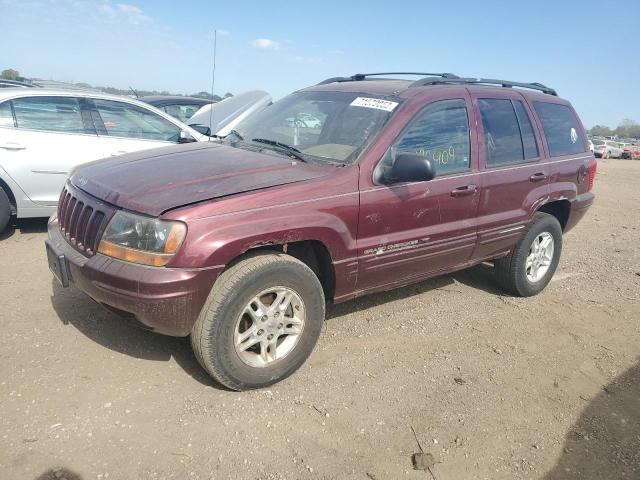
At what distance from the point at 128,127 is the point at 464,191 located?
14.1ft

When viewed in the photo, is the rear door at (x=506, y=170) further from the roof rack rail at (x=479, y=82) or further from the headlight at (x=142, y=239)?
the headlight at (x=142, y=239)

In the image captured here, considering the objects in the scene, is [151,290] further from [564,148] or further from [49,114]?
[49,114]

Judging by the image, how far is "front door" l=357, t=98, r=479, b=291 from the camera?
3318 mm

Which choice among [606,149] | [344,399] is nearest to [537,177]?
[344,399]

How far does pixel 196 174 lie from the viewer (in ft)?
9.84

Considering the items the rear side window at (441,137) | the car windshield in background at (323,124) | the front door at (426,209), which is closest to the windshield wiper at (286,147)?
the car windshield in background at (323,124)

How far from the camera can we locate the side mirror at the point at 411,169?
3.14m

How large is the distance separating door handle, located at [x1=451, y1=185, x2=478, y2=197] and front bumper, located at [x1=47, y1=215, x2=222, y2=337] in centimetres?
193

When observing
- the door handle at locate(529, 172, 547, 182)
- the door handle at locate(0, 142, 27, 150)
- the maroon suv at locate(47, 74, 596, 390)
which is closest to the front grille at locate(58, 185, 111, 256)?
the maroon suv at locate(47, 74, 596, 390)

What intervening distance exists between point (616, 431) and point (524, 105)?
277cm

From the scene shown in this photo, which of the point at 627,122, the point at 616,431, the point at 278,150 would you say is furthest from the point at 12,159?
the point at 627,122

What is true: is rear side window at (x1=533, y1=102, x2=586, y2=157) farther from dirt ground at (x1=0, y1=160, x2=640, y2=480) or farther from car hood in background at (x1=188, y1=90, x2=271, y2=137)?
car hood in background at (x1=188, y1=90, x2=271, y2=137)

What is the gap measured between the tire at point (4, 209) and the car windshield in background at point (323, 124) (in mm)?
2870

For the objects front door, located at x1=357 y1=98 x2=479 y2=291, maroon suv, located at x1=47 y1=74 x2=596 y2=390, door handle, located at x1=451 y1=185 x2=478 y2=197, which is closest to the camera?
maroon suv, located at x1=47 y1=74 x2=596 y2=390
